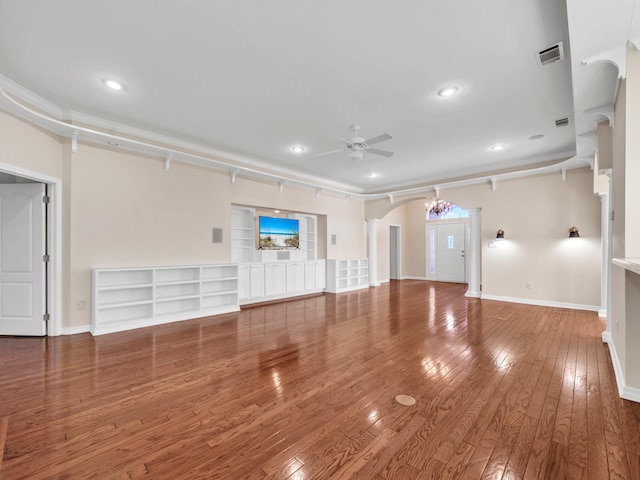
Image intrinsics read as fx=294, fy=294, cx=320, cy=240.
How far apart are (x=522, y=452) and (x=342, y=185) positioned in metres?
7.08

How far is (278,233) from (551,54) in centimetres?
567

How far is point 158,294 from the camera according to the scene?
4824 mm

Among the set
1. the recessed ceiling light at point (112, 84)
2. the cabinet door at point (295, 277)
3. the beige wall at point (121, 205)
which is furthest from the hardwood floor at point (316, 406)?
the recessed ceiling light at point (112, 84)

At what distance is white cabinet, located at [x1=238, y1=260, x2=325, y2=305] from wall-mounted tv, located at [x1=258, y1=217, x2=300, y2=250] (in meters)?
0.47

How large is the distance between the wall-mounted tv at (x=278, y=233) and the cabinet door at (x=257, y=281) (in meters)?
0.56

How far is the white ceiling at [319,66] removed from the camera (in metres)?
2.26

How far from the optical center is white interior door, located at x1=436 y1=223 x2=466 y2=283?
984cm

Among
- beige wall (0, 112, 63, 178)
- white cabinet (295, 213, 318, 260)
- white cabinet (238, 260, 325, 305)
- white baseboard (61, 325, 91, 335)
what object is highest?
beige wall (0, 112, 63, 178)

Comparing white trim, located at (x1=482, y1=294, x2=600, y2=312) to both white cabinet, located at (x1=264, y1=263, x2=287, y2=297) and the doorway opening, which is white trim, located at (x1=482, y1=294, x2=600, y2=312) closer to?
the doorway opening

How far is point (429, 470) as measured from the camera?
1608 millimetres

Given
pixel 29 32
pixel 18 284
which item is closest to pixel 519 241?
pixel 29 32

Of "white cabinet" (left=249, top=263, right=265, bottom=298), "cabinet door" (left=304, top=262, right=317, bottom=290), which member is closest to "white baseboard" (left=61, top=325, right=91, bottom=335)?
"white cabinet" (left=249, top=263, right=265, bottom=298)

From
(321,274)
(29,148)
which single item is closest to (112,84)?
(29,148)

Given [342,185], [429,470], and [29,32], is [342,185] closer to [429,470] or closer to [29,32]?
[29,32]
